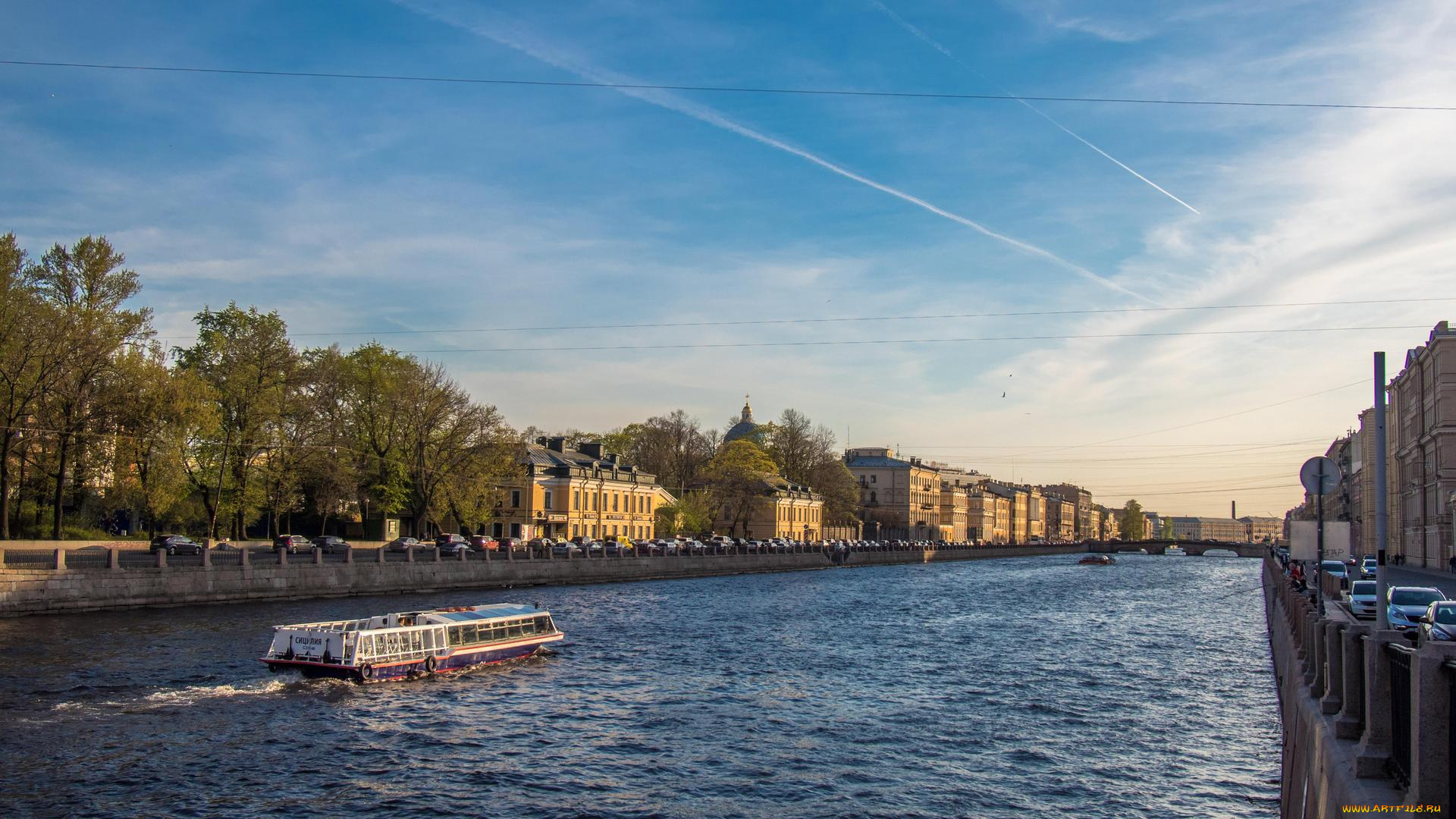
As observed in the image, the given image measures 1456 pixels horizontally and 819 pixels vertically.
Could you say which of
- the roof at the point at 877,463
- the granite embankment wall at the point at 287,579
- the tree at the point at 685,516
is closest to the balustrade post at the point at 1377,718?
the granite embankment wall at the point at 287,579

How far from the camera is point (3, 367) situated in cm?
4588

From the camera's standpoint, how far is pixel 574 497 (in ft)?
280

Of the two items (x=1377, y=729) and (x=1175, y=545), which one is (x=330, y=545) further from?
(x=1175, y=545)

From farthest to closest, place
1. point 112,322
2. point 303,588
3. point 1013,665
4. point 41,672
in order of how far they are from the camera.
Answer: point 112,322 → point 303,588 → point 1013,665 → point 41,672

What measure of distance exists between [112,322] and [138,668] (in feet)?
97.1

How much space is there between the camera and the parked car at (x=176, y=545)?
1843 inches

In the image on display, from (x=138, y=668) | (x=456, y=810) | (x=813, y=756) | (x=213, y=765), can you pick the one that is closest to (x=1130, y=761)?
(x=813, y=756)

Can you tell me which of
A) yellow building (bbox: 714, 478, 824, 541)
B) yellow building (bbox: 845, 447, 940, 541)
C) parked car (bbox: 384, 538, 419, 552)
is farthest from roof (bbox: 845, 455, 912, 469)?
parked car (bbox: 384, 538, 419, 552)

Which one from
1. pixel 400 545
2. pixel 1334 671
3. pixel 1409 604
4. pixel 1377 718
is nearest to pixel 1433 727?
pixel 1377 718

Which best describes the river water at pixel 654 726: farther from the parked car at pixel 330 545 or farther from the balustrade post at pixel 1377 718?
the parked car at pixel 330 545

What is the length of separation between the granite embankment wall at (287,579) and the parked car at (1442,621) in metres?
37.7

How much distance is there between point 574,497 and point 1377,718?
79.1m

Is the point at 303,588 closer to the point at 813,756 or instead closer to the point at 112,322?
the point at 112,322

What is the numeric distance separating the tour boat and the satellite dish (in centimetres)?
2106
